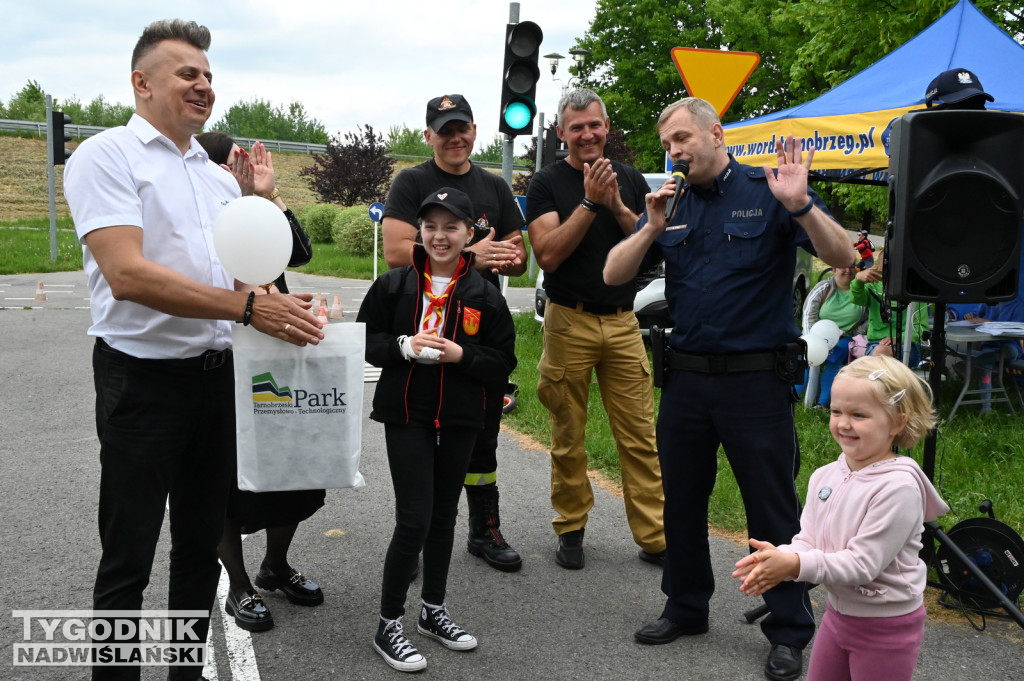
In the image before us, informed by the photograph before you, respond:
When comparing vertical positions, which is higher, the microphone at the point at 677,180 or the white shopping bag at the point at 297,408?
the microphone at the point at 677,180

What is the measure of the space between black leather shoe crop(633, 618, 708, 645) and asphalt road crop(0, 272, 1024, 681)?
4 centimetres

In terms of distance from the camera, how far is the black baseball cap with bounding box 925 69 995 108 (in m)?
3.82

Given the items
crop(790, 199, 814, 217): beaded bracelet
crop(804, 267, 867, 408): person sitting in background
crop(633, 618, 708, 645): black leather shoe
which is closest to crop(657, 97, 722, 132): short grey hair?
crop(790, 199, 814, 217): beaded bracelet

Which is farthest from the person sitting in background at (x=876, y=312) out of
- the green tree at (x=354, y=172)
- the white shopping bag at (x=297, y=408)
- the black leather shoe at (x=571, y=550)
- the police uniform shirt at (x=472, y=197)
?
the green tree at (x=354, y=172)

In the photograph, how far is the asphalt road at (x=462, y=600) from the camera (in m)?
3.53

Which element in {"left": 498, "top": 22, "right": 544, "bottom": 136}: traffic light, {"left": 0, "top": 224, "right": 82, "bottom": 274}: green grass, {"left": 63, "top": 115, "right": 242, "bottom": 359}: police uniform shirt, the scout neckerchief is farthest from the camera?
{"left": 0, "top": 224, "right": 82, "bottom": 274}: green grass

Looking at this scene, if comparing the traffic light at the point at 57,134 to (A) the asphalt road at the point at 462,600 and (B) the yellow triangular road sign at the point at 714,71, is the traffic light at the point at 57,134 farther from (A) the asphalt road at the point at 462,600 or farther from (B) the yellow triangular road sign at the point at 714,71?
(B) the yellow triangular road sign at the point at 714,71

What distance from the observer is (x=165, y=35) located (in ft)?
9.17

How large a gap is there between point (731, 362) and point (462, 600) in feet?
5.75

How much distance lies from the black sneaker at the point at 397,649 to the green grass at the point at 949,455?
249 cm

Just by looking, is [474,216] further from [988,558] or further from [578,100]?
[988,558]

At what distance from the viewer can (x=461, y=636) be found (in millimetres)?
3654

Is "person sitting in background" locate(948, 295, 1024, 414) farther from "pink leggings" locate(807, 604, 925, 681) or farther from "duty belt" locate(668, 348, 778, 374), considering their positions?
"pink leggings" locate(807, 604, 925, 681)

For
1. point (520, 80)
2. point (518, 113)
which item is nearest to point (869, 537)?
point (518, 113)
